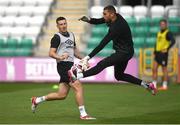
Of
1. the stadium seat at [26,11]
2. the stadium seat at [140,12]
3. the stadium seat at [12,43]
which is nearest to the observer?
the stadium seat at [12,43]

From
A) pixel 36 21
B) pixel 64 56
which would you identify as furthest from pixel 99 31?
pixel 64 56

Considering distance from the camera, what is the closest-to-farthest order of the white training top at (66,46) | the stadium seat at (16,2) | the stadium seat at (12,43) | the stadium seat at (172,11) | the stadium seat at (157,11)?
the white training top at (66,46)
the stadium seat at (172,11)
the stadium seat at (12,43)
the stadium seat at (157,11)
the stadium seat at (16,2)

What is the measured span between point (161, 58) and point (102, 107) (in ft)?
20.9

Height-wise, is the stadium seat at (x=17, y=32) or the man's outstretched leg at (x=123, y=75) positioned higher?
the man's outstretched leg at (x=123, y=75)

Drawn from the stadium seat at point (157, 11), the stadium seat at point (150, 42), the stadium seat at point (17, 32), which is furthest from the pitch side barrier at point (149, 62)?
the stadium seat at point (17, 32)

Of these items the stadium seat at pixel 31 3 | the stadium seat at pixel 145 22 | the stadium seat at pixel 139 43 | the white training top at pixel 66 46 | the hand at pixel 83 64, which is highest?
the white training top at pixel 66 46

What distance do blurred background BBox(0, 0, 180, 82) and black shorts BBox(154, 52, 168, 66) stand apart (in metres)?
2.32

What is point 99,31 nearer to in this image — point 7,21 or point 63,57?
point 7,21

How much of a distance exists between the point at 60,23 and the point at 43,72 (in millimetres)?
11839

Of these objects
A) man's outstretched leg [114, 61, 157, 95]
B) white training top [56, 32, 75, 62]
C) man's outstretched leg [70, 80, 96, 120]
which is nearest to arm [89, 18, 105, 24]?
man's outstretched leg [114, 61, 157, 95]

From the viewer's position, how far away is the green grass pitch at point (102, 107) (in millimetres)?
11750

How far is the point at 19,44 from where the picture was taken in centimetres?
2567

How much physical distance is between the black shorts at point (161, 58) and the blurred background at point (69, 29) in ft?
7.62

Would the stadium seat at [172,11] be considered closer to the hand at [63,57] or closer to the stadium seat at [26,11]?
the stadium seat at [26,11]
